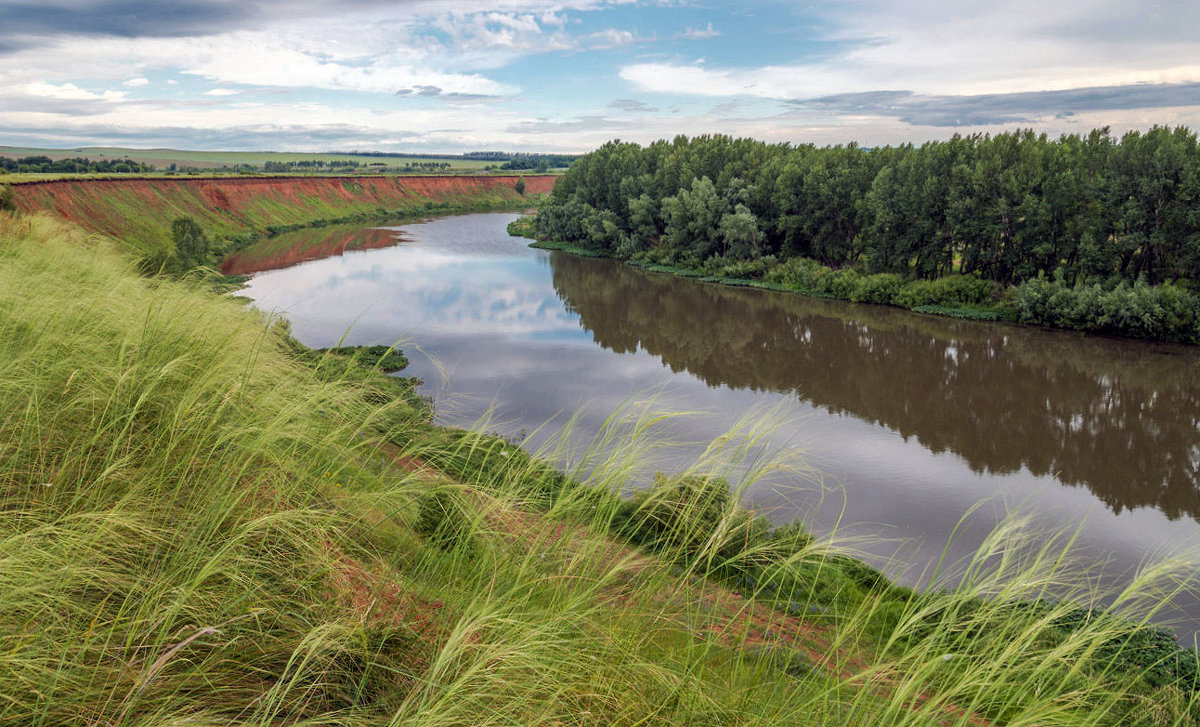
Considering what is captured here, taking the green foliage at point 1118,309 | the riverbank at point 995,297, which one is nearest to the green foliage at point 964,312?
the riverbank at point 995,297

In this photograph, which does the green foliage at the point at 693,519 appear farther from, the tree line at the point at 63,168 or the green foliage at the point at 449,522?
the tree line at the point at 63,168

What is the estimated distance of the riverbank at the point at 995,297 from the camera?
32125 millimetres

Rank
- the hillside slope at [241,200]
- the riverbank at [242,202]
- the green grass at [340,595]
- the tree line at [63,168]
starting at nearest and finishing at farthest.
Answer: the green grass at [340,595] → the riverbank at [242,202] → the hillside slope at [241,200] → the tree line at [63,168]

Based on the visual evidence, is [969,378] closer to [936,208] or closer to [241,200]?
[936,208]

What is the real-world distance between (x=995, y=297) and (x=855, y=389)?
19.2 meters

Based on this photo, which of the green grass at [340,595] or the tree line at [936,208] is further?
the tree line at [936,208]

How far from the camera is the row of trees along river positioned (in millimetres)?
33656

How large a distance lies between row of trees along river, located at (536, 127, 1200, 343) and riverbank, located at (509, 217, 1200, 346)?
0.09 meters

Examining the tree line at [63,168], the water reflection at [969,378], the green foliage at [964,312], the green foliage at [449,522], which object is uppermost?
the tree line at [63,168]

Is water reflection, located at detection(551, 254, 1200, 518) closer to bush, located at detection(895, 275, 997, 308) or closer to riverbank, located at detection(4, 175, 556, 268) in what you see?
bush, located at detection(895, 275, 997, 308)

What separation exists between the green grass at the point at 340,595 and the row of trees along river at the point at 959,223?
121ft

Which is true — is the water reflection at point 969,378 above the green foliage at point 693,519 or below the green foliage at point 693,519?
below

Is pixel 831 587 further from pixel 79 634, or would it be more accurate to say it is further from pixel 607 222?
pixel 607 222

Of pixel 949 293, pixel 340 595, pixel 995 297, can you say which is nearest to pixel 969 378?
pixel 949 293
